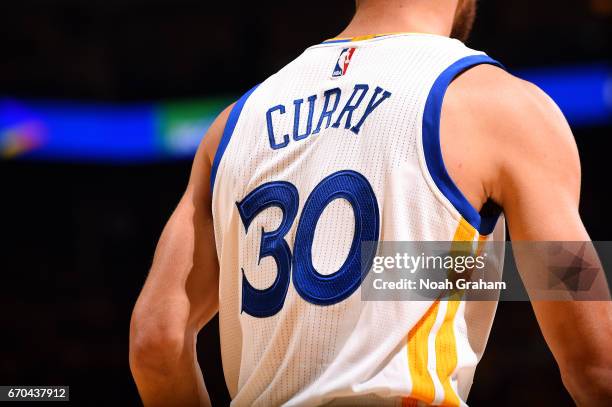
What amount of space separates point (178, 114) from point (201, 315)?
17.9 feet

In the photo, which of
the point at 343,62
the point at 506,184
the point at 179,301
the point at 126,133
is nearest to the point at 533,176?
the point at 506,184

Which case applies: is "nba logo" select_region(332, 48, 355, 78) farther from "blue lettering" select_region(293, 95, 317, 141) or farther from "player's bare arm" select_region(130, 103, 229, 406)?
"player's bare arm" select_region(130, 103, 229, 406)

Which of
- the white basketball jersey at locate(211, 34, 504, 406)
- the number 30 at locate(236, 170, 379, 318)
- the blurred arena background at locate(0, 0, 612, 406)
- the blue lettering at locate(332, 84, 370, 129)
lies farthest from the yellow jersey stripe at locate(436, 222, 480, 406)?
the blurred arena background at locate(0, 0, 612, 406)

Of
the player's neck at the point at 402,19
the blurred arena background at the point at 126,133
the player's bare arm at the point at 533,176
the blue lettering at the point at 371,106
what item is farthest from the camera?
the blurred arena background at the point at 126,133

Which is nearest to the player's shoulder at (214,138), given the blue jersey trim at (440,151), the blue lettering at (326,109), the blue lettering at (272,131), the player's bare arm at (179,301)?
the player's bare arm at (179,301)

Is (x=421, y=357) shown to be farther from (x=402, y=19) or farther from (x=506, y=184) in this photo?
(x=402, y=19)

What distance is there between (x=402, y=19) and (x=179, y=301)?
2.01 feet

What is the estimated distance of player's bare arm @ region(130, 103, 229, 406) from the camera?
1482 mm

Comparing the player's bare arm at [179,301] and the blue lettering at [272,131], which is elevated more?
the blue lettering at [272,131]

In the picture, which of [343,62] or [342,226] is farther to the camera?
[343,62]

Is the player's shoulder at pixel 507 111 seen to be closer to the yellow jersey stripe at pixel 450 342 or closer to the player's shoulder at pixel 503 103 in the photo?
the player's shoulder at pixel 503 103

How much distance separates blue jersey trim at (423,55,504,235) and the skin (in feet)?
0.04

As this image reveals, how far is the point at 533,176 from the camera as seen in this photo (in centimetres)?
122

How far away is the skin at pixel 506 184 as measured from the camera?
Result: 3.93 ft
